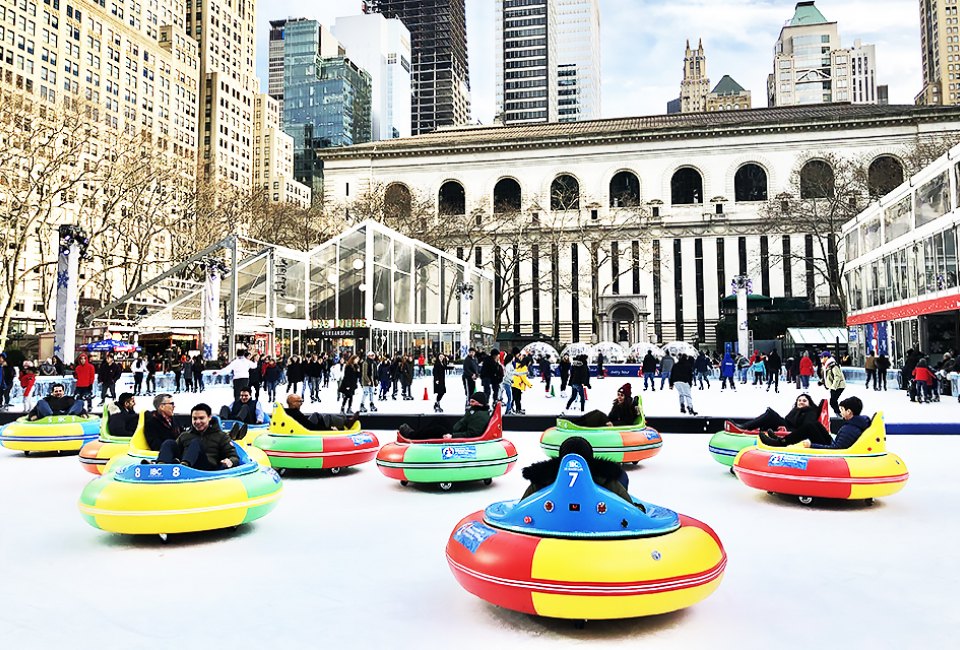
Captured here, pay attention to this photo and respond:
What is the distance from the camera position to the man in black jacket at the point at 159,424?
793 cm

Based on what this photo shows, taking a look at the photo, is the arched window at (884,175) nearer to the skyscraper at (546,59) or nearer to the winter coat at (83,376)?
the winter coat at (83,376)

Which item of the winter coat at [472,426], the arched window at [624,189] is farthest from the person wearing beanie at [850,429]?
the arched window at [624,189]

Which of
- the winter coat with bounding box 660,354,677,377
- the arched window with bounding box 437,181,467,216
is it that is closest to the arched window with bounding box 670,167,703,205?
the arched window with bounding box 437,181,467,216

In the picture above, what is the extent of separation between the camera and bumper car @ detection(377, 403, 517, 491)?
8.59m

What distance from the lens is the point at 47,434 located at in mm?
12133

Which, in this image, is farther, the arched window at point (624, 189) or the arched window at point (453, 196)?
the arched window at point (453, 196)

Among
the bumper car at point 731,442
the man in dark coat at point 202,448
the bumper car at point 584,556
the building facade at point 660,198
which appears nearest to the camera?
the bumper car at point 584,556

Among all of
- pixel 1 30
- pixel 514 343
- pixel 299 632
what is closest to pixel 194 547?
pixel 299 632

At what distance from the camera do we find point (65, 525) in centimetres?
715

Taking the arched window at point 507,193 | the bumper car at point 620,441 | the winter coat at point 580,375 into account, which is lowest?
the bumper car at point 620,441

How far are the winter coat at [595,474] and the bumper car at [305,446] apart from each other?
5.42 metres

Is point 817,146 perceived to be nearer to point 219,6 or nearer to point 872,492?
point 872,492

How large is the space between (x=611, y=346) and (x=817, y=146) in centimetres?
2934

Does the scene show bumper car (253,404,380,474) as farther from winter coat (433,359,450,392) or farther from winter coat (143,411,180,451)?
winter coat (433,359,450,392)
